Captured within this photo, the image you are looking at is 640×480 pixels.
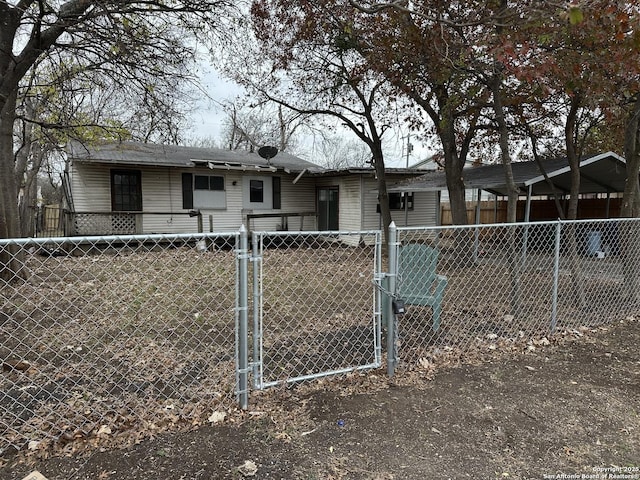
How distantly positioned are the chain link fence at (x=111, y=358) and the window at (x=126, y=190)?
6.23 m

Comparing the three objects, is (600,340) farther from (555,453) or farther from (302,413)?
(302,413)

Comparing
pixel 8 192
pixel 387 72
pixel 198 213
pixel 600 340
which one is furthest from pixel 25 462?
pixel 198 213

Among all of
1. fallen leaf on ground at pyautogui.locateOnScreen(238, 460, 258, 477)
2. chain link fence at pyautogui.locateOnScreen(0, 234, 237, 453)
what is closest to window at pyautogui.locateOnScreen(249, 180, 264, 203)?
chain link fence at pyautogui.locateOnScreen(0, 234, 237, 453)

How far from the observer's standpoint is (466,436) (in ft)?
8.13

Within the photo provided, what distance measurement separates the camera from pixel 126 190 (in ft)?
40.7

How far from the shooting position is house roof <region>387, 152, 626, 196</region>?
10234 mm

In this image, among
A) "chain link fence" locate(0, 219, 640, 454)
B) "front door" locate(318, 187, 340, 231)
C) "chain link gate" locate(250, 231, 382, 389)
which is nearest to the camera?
"chain link fence" locate(0, 219, 640, 454)

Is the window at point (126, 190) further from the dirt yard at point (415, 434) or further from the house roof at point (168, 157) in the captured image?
the dirt yard at point (415, 434)

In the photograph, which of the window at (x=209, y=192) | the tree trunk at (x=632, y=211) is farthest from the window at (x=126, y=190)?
the tree trunk at (x=632, y=211)

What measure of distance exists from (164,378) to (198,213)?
949 cm

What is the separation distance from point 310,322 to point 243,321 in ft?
7.50

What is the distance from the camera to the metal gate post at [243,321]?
2.54m

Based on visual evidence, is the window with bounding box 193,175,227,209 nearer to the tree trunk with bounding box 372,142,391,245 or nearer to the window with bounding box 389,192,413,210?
the tree trunk with bounding box 372,142,391,245

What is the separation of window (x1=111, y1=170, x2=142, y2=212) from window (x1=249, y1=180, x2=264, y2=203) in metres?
3.59
